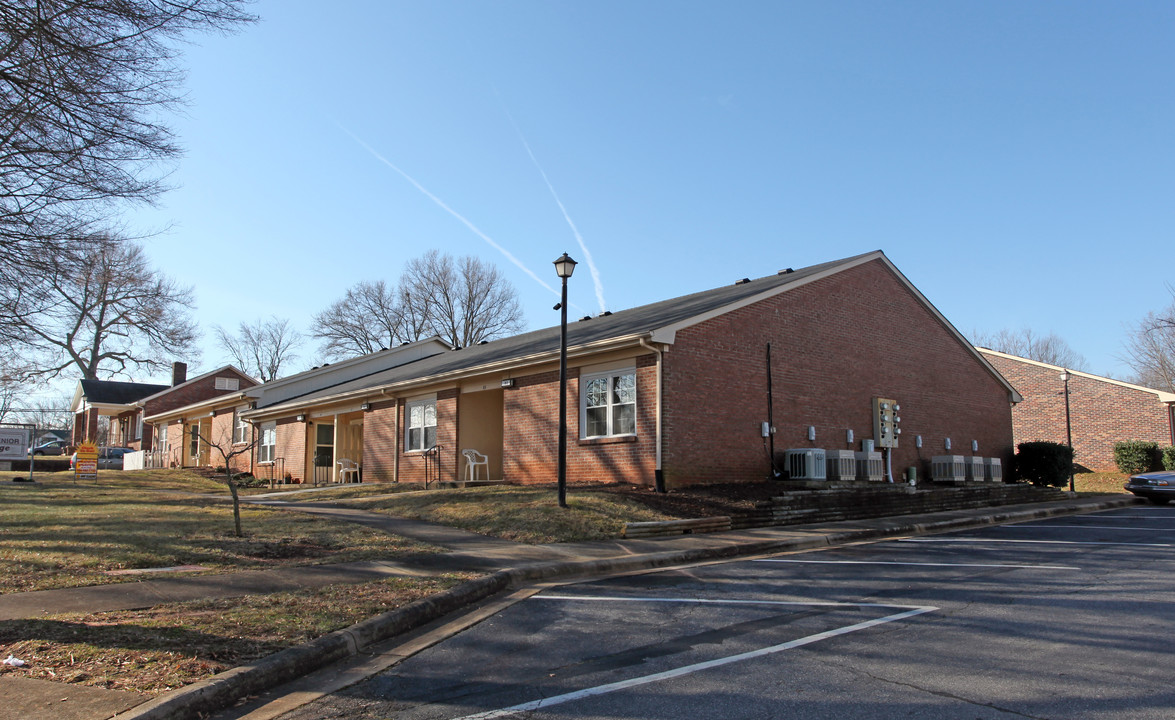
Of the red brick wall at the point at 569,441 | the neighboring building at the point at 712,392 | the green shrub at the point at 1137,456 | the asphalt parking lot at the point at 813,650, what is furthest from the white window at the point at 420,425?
the green shrub at the point at 1137,456

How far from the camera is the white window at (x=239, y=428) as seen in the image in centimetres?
3385

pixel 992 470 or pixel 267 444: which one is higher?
pixel 267 444

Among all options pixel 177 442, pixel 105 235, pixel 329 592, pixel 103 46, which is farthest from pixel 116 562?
pixel 177 442

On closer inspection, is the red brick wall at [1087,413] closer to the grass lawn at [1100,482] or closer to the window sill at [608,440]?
the grass lawn at [1100,482]

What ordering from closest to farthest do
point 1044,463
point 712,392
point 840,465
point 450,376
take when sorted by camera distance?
point 712,392, point 840,465, point 450,376, point 1044,463

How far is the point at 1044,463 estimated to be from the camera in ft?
81.5

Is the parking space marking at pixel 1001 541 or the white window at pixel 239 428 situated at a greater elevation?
the white window at pixel 239 428

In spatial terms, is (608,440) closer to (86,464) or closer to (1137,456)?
(86,464)

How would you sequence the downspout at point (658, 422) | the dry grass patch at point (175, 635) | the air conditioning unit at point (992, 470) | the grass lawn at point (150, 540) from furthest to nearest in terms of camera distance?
1. the air conditioning unit at point (992, 470)
2. the downspout at point (658, 422)
3. the grass lawn at point (150, 540)
4. the dry grass patch at point (175, 635)

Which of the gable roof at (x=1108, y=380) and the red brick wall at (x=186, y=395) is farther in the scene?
the red brick wall at (x=186, y=395)

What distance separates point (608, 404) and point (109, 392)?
4897cm

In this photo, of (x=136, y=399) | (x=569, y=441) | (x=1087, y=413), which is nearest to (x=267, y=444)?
(x=569, y=441)

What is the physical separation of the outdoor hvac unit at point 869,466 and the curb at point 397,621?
185 inches

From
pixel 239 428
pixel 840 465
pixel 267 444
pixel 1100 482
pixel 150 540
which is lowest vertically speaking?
pixel 1100 482
